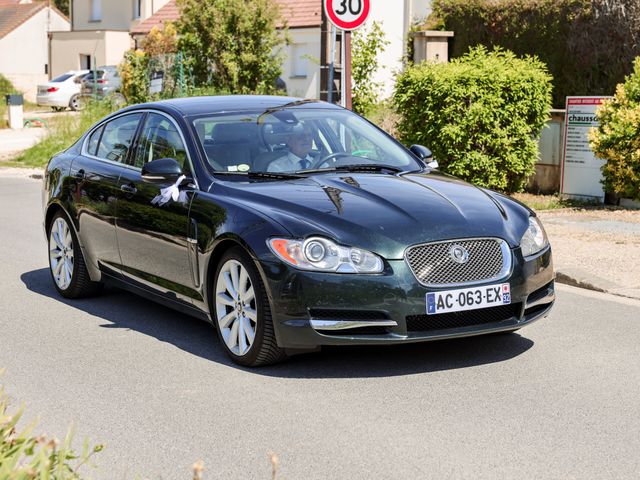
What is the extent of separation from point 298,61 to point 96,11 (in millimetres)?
19490

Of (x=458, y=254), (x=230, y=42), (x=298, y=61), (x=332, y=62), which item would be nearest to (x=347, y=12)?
(x=332, y=62)

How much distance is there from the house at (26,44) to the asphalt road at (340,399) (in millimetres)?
59953

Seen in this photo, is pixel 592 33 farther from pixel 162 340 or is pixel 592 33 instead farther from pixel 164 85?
pixel 162 340

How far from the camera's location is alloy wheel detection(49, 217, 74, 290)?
9.05 metres

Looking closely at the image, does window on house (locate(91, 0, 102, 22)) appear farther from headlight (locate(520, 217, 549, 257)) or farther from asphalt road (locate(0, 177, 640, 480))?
headlight (locate(520, 217, 549, 257))

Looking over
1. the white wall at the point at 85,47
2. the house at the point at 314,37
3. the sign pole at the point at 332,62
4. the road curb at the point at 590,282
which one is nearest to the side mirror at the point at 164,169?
the road curb at the point at 590,282

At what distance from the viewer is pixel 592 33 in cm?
1944

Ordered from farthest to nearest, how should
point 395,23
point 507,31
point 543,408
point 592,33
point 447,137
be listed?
point 395,23 < point 507,31 < point 592,33 < point 447,137 < point 543,408

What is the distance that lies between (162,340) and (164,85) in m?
19.9

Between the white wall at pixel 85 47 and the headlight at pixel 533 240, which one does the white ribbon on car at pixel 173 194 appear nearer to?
the headlight at pixel 533 240

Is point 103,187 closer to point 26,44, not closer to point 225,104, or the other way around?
point 225,104

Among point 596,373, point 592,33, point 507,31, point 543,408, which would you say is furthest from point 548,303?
point 507,31

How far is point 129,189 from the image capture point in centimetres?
808

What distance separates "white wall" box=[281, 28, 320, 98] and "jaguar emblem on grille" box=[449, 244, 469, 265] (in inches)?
1321
